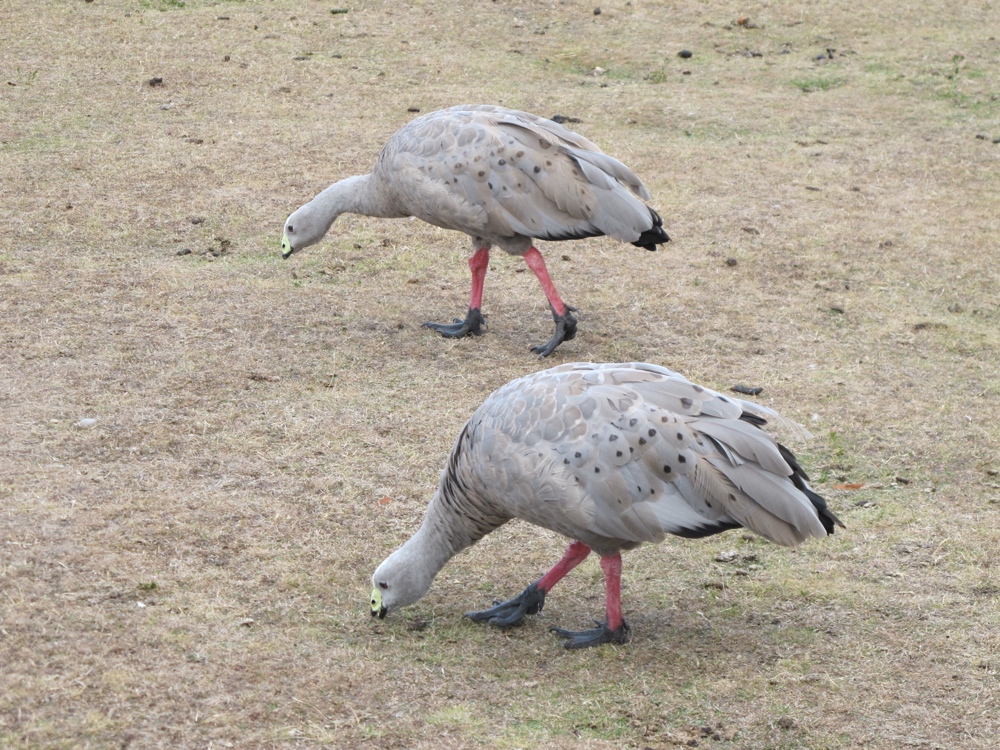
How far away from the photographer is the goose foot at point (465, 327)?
25.1 feet

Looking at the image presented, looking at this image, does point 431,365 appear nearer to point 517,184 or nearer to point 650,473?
point 517,184

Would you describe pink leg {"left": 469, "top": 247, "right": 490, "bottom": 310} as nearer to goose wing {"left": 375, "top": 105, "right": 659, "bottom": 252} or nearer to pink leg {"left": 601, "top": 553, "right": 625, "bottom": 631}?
goose wing {"left": 375, "top": 105, "right": 659, "bottom": 252}

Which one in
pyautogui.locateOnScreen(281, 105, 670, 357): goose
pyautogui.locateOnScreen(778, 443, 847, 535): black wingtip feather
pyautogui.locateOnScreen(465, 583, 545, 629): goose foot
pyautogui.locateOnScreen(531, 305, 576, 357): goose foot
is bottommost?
pyautogui.locateOnScreen(465, 583, 545, 629): goose foot

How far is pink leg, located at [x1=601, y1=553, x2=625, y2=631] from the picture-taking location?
15.5ft

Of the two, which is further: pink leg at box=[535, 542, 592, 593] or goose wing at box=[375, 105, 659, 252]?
goose wing at box=[375, 105, 659, 252]

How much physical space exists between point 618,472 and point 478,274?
11.3ft

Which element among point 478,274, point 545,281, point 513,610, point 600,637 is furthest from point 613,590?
point 478,274

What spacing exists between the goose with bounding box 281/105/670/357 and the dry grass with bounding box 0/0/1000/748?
0.78 m

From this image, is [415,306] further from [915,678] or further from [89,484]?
[915,678]

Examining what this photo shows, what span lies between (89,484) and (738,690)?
10.3 ft

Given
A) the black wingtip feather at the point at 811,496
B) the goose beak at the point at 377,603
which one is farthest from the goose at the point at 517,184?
the goose beak at the point at 377,603

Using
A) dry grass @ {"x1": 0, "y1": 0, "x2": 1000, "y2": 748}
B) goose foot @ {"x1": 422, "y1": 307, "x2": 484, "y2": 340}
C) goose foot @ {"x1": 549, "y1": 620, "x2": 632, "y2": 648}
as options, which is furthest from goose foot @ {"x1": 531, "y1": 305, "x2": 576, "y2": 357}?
goose foot @ {"x1": 549, "y1": 620, "x2": 632, "y2": 648}

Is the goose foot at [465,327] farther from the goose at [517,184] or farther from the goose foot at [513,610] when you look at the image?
the goose foot at [513,610]

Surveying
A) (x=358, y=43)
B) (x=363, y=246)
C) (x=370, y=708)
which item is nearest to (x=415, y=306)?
(x=363, y=246)
